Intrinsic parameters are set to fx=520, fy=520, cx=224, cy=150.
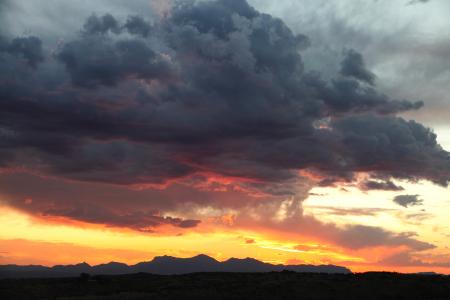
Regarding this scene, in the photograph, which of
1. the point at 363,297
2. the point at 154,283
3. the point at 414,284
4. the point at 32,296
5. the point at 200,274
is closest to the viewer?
the point at 363,297

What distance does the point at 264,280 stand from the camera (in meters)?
87.1

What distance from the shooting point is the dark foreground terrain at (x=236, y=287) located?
70.6 m

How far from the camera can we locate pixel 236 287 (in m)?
78.8

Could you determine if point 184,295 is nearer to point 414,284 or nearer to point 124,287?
point 124,287

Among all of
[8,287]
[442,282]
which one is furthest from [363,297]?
[8,287]

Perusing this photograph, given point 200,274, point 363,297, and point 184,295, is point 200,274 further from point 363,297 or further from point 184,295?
point 363,297

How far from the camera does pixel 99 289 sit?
85625 mm

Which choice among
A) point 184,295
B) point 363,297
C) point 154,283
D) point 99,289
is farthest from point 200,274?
point 363,297

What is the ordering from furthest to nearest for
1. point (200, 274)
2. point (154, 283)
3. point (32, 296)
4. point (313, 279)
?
1. point (200, 274)
2. point (154, 283)
3. point (313, 279)
4. point (32, 296)

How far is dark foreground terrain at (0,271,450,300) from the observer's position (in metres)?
70.6

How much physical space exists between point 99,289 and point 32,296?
1100 centimetres

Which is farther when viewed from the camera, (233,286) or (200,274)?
(200,274)

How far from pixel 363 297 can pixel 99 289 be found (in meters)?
42.6

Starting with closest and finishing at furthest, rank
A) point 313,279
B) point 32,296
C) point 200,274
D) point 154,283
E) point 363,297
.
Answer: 1. point 363,297
2. point 32,296
3. point 313,279
4. point 154,283
5. point 200,274
